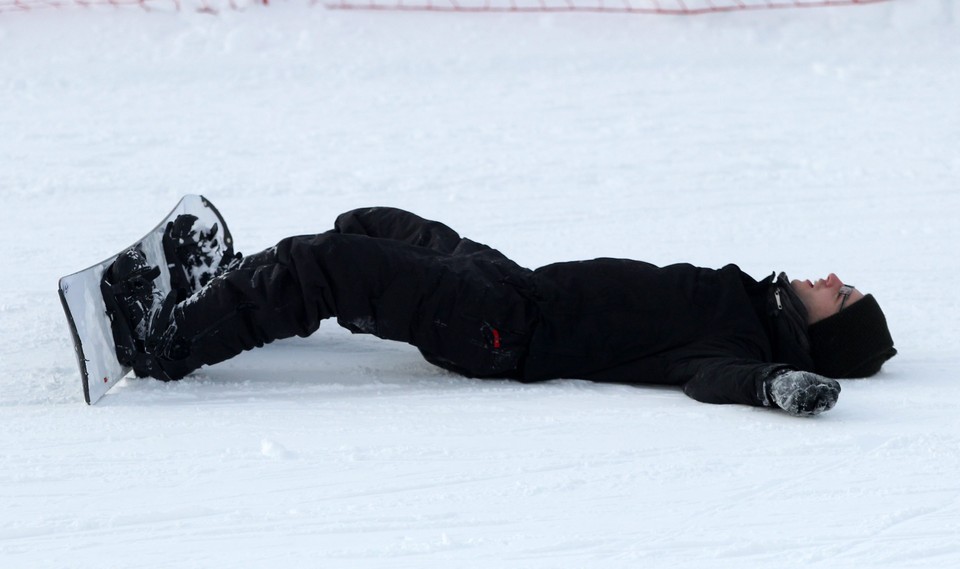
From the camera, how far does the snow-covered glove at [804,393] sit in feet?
8.52

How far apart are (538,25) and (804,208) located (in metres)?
2.72

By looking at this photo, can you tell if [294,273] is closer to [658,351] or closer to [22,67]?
[658,351]

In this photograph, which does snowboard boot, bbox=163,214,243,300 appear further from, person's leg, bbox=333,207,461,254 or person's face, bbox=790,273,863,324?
person's face, bbox=790,273,863,324

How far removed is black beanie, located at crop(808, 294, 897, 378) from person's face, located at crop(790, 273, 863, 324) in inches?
0.6

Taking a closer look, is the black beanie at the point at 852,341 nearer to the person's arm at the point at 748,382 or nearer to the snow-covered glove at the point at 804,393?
the person's arm at the point at 748,382

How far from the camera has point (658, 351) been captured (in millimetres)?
3041

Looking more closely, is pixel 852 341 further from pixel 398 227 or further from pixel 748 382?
pixel 398 227

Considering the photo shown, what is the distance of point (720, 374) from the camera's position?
2816 millimetres

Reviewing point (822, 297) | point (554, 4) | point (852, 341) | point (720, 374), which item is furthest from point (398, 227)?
point (554, 4)

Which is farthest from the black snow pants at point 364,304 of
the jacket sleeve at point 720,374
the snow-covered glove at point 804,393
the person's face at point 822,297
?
the person's face at point 822,297

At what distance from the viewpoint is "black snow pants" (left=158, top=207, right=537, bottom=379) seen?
2.84 metres

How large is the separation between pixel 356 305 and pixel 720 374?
923mm

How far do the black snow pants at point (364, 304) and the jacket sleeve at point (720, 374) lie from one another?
410 mm

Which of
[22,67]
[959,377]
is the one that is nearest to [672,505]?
[959,377]
